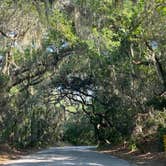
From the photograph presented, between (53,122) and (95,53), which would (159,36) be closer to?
(95,53)

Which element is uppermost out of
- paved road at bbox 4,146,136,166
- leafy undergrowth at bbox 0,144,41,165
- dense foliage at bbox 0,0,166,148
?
dense foliage at bbox 0,0,166,148

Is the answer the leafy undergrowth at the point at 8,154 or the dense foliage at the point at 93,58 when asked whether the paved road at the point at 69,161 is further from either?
the dense foliage at the point at 93,58

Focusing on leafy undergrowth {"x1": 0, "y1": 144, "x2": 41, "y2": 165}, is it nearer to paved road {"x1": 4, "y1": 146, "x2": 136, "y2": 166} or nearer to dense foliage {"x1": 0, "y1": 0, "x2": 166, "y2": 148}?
paved road {"x1": 4, "y1": 146, "x2": 136, "y2": 166}

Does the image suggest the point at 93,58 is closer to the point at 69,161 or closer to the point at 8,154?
the point at 69,161

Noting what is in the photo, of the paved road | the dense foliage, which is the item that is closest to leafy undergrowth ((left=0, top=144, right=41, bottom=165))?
the paved road

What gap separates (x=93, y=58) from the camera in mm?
22469

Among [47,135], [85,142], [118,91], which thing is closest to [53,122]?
[47,135]

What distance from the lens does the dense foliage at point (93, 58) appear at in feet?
54.0

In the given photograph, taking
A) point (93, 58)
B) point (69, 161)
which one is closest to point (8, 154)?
point (69, 161)

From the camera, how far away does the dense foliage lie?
16.5 metres

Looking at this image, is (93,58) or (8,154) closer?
(93,58)

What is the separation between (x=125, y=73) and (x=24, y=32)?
418 inches

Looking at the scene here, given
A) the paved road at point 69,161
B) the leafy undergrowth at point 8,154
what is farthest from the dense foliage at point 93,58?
the paved road at point 69,161

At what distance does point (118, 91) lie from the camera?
31203 millimetres
